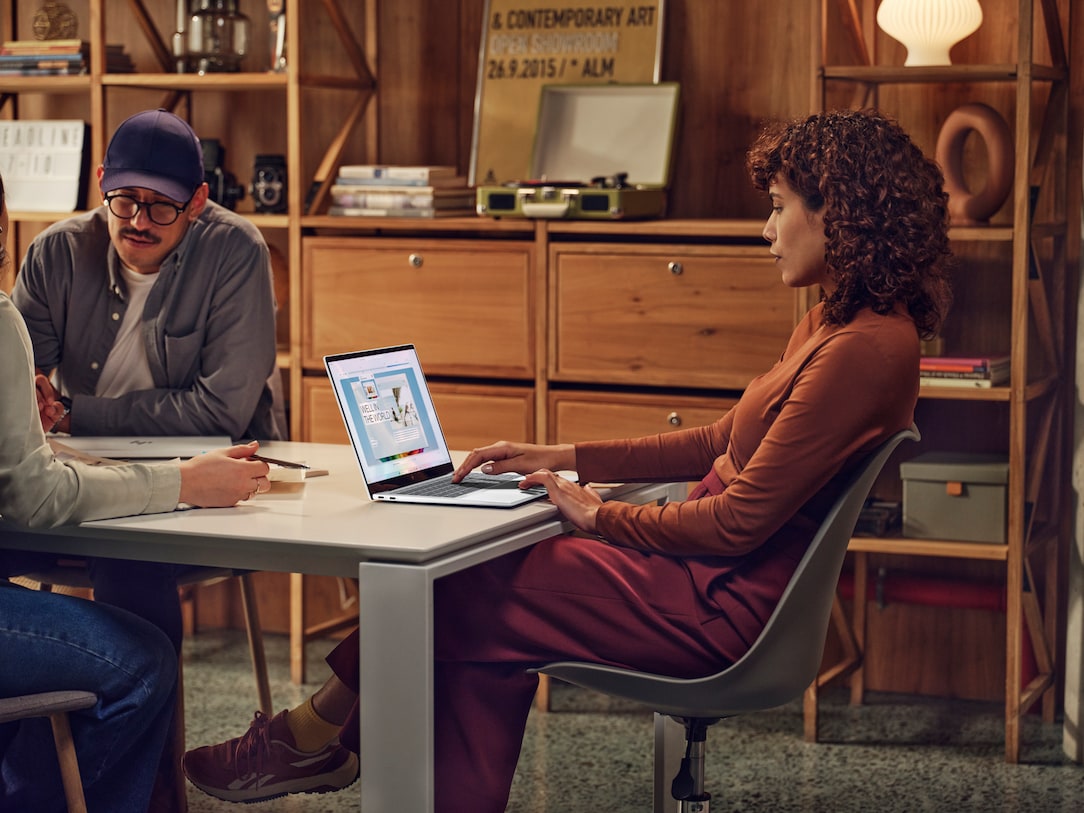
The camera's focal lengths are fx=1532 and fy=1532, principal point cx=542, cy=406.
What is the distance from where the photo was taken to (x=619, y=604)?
2.21 m

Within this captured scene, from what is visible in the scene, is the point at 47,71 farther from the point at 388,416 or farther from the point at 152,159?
the point at 388,416

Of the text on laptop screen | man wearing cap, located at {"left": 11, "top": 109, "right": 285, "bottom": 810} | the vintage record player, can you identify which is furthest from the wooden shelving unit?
the text on laptop screen

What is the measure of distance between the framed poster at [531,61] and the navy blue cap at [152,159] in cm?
116

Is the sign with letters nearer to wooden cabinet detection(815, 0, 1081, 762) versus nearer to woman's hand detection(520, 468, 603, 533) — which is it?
wooden cabinet detection(815, 0, 1081, 762)

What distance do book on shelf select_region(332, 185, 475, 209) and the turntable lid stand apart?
0.21 meters

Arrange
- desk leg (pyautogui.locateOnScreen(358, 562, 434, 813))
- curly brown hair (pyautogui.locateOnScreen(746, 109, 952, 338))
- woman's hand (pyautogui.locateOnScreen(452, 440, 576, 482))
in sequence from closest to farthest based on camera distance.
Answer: desk leg (pyautogui.locateOnScreen(358, 562, 434, 813))
curly brown hair (pyautogui.locateOnScreen(746, 109, 952, 338))
woman's hand (pyautogui.locateOnScreen(452, 440, 576, 482))

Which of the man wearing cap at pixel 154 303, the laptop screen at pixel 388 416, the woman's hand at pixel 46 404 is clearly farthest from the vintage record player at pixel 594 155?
the woman's hand at pixel 46 404

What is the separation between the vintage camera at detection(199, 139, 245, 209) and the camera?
420 cm

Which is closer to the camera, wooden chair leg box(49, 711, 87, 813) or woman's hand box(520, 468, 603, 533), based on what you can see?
wooden chair leg box(49, 711, 87, 813)

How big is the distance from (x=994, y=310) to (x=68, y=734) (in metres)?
2.53

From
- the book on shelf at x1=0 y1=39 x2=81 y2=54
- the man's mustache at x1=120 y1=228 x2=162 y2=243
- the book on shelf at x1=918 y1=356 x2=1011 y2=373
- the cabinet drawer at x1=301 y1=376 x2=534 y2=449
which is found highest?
the book on shelf at x1=0 y1=39 x2=81 y2=54

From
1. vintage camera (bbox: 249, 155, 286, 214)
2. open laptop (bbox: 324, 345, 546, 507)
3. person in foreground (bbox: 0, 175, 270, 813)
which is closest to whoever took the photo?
person in foreground (bbox: 0, 175, 270, 813)

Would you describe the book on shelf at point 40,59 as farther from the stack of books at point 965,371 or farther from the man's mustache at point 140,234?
the stack of books at point 965,371

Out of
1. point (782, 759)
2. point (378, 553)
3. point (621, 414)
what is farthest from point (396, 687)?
point (621, 414)
